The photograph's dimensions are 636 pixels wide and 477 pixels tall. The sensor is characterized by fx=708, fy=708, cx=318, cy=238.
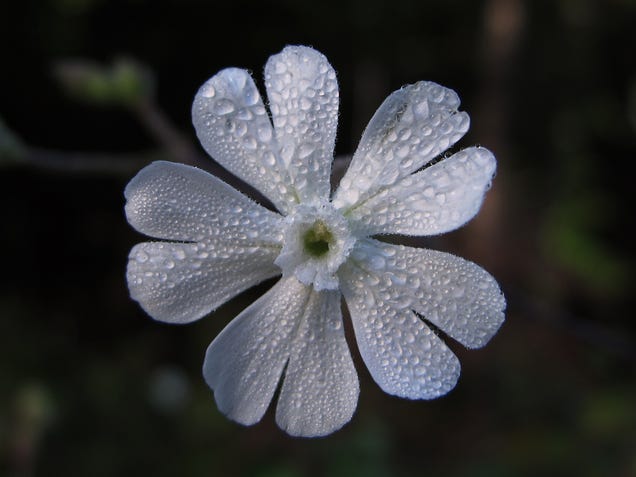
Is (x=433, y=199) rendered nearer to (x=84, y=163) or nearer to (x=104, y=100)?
(x=84, y=163)

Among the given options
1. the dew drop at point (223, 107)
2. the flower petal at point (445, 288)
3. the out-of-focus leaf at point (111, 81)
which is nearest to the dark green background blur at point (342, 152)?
the out-of-focus leaf at point (111, 81)

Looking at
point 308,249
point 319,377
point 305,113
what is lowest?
point 319,377

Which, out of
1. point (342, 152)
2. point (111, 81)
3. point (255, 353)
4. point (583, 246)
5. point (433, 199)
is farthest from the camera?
point (342, 152)

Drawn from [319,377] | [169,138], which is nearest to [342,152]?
[169,138]

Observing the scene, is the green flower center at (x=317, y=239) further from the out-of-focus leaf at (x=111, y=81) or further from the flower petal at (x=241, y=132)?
the out-of-focus leaf at (x=111, y=81)

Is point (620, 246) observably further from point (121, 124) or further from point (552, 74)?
point (121, 124)

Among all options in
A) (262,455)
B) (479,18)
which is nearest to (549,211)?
(479,18)
